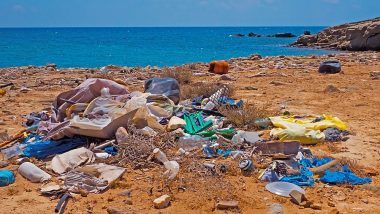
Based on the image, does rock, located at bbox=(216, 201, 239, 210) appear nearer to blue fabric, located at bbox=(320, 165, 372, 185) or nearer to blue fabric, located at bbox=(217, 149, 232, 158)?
blue fabric, located at bbox=(320, 165, 372, 185)

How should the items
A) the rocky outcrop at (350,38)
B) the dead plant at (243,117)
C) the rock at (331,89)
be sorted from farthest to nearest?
the rocky outcrop at (350,38)
the rock at (331,89)
the dead plant at (243,117)

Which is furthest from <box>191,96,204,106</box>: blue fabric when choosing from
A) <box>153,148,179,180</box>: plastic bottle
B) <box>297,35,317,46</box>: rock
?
<box>297,35,317,46</box>: rock

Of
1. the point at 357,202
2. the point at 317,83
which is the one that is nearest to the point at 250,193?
the point at 357,202

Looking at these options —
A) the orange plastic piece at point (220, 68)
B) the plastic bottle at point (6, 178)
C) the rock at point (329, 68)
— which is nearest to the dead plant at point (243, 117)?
the plastic bottle at point (6, 178)

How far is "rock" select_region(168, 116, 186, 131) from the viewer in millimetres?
5855

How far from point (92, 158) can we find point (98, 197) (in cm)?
85

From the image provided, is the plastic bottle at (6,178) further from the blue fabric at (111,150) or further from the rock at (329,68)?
the rock at (329,68)

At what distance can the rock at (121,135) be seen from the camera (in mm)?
5098

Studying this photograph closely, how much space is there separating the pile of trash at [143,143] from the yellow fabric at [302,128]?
1 centimetres

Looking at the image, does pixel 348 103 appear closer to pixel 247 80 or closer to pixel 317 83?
pixel 317 83

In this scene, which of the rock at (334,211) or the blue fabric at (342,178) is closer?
the rock at (334,211)

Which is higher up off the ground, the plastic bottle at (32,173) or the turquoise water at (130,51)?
the plastic bottle at (32,173)

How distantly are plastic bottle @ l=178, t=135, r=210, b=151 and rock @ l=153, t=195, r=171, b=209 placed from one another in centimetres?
141

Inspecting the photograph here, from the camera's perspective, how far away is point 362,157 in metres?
5.17
